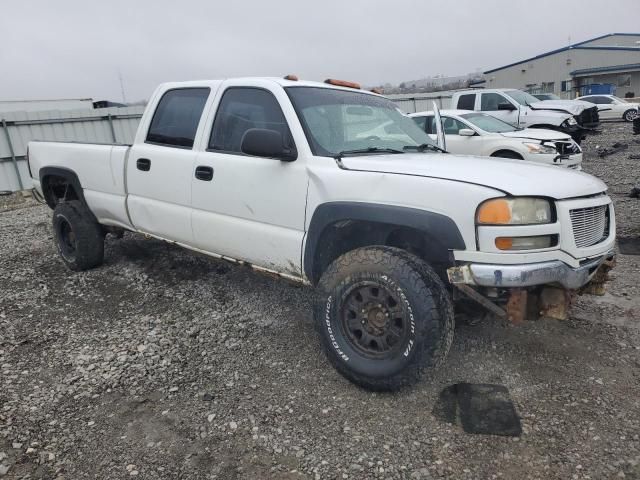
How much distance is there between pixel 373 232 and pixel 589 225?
4.10 ft

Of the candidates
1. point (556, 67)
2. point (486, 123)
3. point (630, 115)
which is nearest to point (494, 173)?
point (486, 123)

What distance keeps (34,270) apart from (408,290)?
469cm

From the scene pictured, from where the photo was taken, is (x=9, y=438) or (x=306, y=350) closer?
(x=9, y=438)

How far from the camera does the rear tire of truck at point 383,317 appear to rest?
261cm

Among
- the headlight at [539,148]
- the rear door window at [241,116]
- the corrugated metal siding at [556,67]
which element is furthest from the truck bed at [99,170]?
the corrugated metal siding at [556,67]

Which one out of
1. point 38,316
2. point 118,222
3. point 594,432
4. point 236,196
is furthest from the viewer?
point 118,222

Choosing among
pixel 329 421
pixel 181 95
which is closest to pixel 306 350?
pixel 329 421

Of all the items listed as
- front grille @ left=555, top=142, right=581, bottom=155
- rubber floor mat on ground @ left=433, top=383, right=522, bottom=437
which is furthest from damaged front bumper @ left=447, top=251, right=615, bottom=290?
front grille @ left=555, top=142, right=581, bottom=155

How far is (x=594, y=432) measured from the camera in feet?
8.19

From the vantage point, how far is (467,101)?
1335 cm

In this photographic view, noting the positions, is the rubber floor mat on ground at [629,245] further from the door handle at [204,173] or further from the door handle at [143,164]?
the door handle at [143,164]

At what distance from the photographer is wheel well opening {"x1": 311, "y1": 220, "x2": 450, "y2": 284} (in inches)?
115

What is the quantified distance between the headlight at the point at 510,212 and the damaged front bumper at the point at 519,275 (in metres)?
0.22

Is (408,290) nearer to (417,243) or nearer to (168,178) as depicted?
(417,243)
